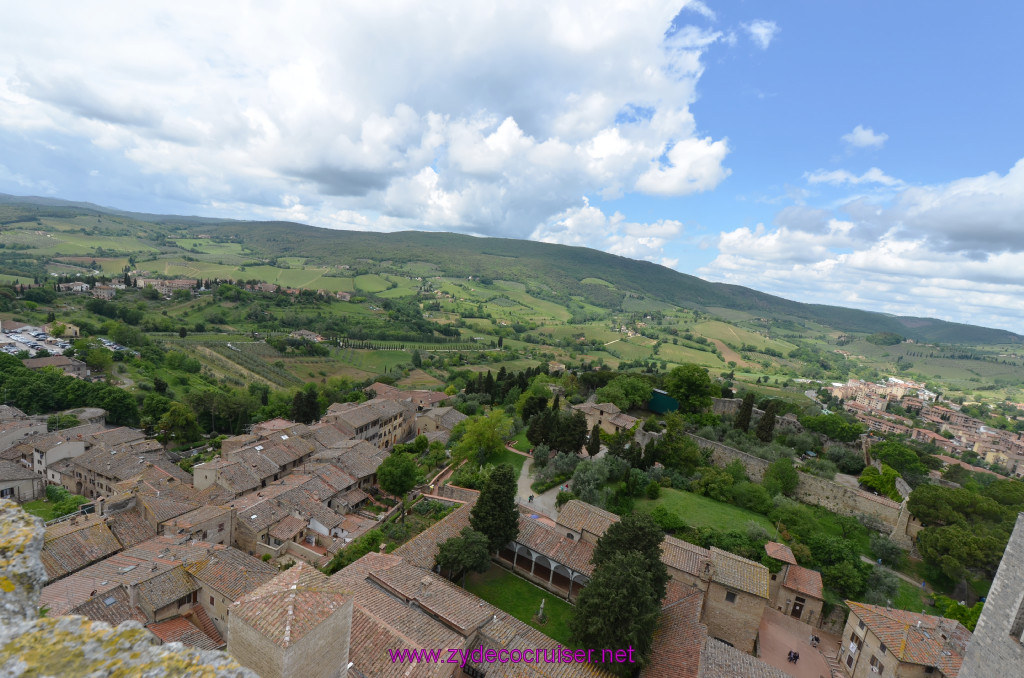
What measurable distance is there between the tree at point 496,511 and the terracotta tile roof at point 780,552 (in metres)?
14.2

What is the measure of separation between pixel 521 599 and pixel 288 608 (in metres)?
14.4

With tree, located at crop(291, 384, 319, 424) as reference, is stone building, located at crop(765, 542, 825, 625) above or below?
above

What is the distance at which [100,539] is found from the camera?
2595 centimetres

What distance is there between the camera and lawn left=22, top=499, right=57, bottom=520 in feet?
103

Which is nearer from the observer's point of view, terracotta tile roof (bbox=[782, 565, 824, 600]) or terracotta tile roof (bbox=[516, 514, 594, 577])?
terracotta tile roof (bbox=[516, 514, 594, 577])

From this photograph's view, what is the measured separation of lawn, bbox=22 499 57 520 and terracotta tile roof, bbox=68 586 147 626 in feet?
56.6

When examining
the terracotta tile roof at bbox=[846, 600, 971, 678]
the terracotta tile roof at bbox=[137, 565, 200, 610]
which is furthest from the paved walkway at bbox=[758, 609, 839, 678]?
the terracotta tile roof at bbox=[137, 565, 200, 610]

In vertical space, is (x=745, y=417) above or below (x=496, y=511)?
above

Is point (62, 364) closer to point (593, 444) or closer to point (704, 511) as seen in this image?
point (593, 444)

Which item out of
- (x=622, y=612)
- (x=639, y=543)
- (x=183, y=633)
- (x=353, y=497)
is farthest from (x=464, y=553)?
(x=353, y=497)

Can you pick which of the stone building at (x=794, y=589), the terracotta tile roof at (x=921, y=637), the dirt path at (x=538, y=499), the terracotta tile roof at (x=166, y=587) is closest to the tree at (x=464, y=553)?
the dirt path at (x=538, y=499)

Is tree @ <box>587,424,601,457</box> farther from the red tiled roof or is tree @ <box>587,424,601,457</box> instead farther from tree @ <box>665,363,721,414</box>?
the red tiled roof

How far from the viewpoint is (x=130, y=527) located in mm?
27719

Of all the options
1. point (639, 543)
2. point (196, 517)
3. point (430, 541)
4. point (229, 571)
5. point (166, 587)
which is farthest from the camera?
point (196, 517)
